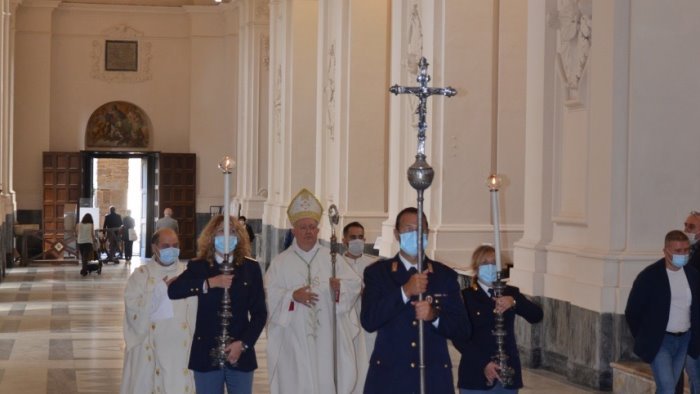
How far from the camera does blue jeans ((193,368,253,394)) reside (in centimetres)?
787

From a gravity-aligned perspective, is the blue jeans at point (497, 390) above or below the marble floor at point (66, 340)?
above

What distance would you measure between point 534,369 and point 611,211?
78.3 inches

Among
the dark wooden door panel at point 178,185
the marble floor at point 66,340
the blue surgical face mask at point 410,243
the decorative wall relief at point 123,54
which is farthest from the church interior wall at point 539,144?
the decorative wall relief at point 123,54

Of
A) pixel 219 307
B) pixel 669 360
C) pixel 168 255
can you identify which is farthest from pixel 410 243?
pixel 669 360

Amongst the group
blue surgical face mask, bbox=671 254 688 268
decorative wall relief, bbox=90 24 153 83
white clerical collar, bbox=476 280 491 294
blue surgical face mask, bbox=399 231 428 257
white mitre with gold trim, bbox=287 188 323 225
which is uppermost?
decorative wall relief, bbox=90 24 153 83

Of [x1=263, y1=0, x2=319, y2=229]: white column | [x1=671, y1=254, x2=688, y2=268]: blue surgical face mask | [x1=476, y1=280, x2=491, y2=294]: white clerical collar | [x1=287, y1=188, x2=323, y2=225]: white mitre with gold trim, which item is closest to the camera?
[x1=476, y1=280, x2=491, y2=294]: white clerical collar

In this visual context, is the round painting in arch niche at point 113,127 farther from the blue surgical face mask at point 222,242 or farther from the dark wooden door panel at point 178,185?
the blue surgical face mask at point 222,242

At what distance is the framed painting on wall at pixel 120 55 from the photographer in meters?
37.5

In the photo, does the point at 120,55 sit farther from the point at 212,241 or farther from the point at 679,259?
the point at 212,241

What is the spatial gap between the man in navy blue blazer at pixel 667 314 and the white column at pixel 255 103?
2453 centimetres

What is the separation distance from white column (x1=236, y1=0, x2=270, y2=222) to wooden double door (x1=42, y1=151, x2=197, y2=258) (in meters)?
3.14

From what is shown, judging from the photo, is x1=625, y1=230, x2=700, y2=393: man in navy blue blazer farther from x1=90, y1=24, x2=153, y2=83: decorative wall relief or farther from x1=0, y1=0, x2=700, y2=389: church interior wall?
x1=90, y1=24, x2=153, y2=83: decorative wall relief

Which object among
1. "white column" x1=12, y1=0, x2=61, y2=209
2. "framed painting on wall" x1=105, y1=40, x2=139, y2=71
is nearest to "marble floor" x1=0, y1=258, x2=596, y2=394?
"white column" x1=12, y1=0, x2=61, y2=209

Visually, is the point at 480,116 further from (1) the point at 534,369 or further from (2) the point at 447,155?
(1) the point at 534,369
